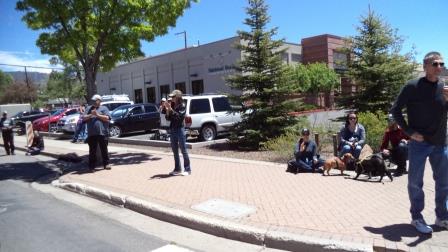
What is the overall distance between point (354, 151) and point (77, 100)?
64.1 meters

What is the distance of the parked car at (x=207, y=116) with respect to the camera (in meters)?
16.2

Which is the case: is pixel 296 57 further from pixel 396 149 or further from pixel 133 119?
pixel 396 149

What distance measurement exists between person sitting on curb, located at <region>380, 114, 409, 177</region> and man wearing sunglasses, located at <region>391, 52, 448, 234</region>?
3.12 metres

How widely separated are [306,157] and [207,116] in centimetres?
776

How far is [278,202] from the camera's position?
21.8ft

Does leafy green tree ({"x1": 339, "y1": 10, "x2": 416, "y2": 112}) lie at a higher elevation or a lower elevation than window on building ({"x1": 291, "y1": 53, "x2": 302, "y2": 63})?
lower

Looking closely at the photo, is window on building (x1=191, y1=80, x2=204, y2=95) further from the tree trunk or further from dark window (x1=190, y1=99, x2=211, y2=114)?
the tree trunk

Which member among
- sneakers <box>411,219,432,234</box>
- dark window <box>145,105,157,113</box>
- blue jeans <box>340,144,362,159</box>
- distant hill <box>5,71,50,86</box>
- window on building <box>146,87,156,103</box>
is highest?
distant hill <box>5,71,50,86</box>

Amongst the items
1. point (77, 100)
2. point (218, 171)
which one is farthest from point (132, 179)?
point (77, 100)

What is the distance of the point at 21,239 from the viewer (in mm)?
5711

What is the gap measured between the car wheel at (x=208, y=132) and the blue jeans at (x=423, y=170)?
11803 mm

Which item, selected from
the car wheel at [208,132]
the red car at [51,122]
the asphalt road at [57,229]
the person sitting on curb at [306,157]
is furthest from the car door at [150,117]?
the person sitting on curb at [306,157]

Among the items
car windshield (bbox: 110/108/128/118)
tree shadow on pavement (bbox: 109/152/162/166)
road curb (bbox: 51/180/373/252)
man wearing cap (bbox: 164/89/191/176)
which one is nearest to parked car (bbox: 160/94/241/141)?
tree shadow on pavement (bbox: 109/152/162/166)

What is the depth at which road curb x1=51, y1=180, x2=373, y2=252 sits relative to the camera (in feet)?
15.6
